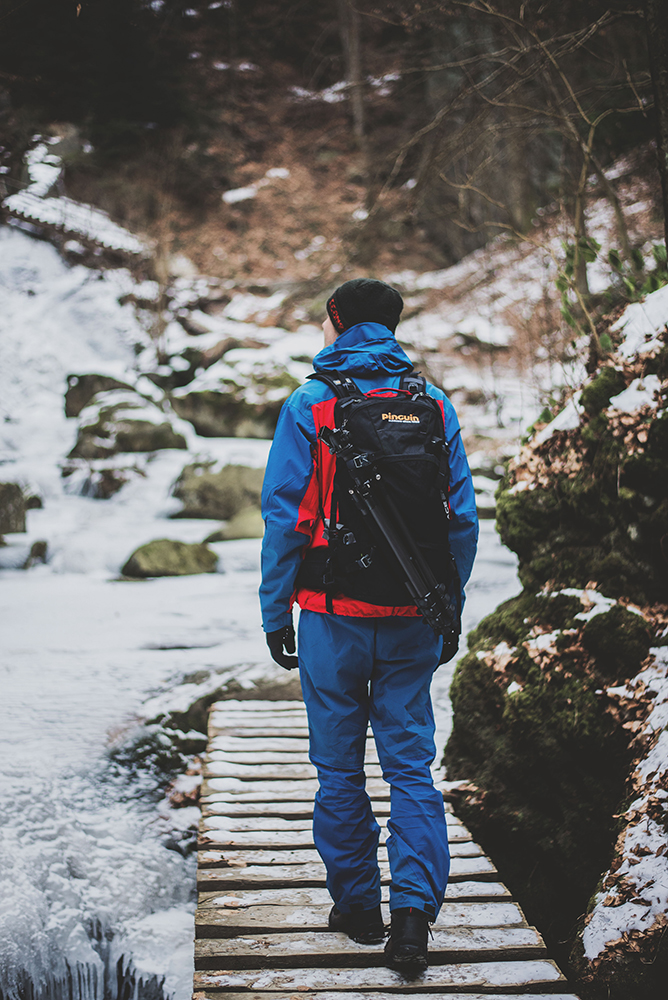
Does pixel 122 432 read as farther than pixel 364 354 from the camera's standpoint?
Yes

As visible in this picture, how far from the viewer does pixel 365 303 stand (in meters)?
2.06

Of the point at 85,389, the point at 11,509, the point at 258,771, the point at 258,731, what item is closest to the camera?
the point at 258,771

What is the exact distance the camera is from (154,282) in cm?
1712

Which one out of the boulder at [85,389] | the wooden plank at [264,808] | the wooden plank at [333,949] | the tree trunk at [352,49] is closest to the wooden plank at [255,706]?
the wooden plank at [264,808]

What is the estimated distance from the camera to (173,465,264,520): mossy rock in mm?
10719

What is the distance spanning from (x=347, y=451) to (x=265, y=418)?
40.4 feet

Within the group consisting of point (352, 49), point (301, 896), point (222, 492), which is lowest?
point (301, 896)

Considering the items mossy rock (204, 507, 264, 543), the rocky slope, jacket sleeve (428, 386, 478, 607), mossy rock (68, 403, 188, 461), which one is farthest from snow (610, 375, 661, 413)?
mossy rock (68, 403, 188, 461)

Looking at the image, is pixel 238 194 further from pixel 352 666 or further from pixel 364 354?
pixel 352 666

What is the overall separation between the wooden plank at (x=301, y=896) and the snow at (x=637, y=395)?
188cm

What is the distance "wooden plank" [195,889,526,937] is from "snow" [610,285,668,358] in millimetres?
2196

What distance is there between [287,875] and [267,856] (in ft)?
0.53

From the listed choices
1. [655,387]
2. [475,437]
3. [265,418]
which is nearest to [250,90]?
[265,418]

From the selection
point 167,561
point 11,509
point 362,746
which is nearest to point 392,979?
point 362,746
